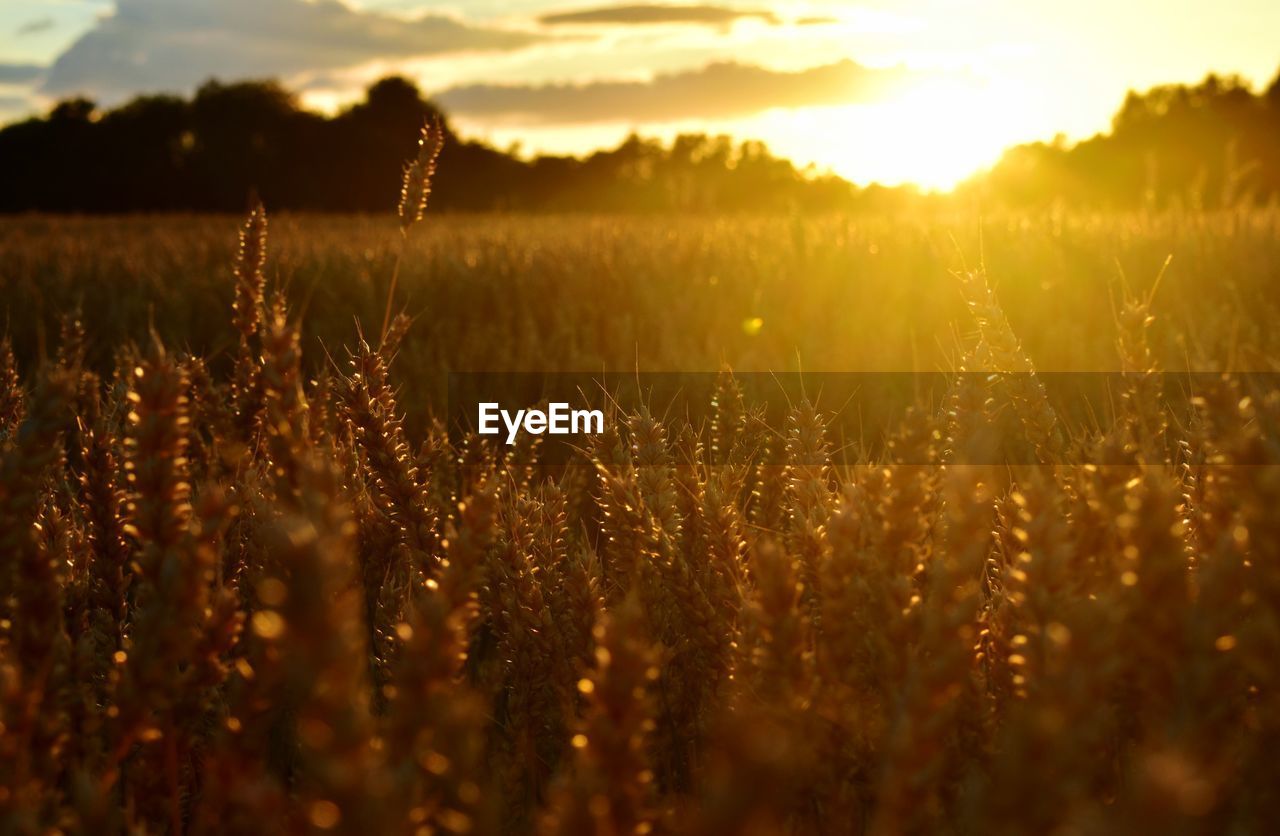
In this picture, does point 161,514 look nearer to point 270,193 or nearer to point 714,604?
point 714,604

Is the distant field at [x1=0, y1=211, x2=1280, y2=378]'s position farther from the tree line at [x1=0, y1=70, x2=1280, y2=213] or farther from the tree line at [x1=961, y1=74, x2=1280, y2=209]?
the tree line at [x1=0, y1=70, x2=1280, y2=213]

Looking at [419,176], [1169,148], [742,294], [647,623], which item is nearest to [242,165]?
[1169,148]

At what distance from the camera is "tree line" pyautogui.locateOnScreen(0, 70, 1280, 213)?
35906mm

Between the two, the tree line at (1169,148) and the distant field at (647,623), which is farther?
the tree line at (1169,148)

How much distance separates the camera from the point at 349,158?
4181cm

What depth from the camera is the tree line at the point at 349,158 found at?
1414 inches

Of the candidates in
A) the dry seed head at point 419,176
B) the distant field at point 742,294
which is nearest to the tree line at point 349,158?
the distant field at point 742,294

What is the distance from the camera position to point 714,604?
1609mm

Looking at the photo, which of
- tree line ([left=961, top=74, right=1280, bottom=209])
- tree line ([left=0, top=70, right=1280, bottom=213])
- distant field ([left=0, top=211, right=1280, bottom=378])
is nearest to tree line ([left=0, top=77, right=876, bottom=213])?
tree line ([left=0, top=70, right=1280, bottom=213])

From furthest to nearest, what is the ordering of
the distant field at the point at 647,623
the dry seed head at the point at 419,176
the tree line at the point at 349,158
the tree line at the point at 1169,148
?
the tree line at the point at 349,158, the tree line at the point at 1169,148, the dry seed head at the point at 419,176, the distant field at the point at 647,623

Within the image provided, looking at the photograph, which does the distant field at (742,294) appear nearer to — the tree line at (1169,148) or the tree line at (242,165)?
the tree line at (1169,148)

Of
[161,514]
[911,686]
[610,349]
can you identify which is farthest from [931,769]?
[610,349]

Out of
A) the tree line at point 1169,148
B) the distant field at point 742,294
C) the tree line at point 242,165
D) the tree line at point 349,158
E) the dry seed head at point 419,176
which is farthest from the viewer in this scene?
the tree line at point 242,165

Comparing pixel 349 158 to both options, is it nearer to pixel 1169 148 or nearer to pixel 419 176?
pixel 1169 148
